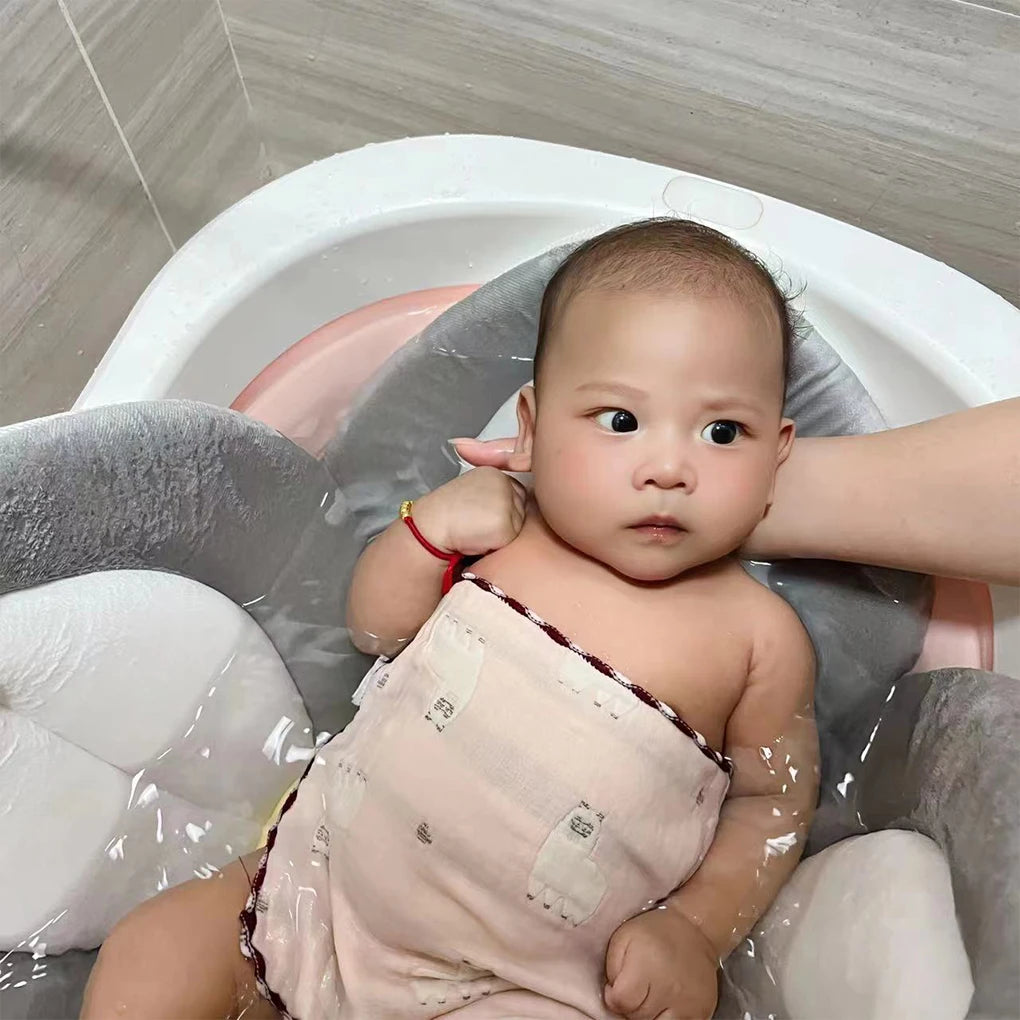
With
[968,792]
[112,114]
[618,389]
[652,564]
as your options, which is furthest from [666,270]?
[112,114]

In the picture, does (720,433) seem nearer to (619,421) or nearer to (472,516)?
(619,421)

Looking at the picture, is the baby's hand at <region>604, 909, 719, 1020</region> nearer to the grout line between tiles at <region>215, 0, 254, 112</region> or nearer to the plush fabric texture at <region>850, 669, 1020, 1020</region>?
the plush fabric texture at <region>850, 669, 1020, 1020</region>

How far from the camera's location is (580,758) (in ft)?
2.51

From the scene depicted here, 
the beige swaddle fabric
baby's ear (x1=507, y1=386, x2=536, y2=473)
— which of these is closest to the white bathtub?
baby's ear (x1=507, y1=386, x2=536, y2=473)

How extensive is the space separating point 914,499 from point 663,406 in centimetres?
21

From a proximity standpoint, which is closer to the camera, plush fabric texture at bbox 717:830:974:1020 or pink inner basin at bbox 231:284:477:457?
plush fabric texture at bbox 717:830:974:1020

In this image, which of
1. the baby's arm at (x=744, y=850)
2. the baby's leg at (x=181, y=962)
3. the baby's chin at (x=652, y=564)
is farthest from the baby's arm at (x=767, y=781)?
the baby's leg at (x=181, y=962)

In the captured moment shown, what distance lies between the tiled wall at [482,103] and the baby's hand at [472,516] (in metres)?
0.45

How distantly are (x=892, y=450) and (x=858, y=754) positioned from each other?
0.26m

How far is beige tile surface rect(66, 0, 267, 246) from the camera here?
41.8 inches

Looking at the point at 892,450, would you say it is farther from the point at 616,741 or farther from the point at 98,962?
the point at 98,962

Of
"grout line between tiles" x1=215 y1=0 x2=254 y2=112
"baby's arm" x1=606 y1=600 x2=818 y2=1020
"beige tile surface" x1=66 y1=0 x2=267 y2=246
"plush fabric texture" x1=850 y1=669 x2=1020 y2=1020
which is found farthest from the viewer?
"grout line between tiles" x1=215 y1=0 x2=254 y2=112

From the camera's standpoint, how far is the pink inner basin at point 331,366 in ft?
3.26

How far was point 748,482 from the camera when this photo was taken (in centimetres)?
77
